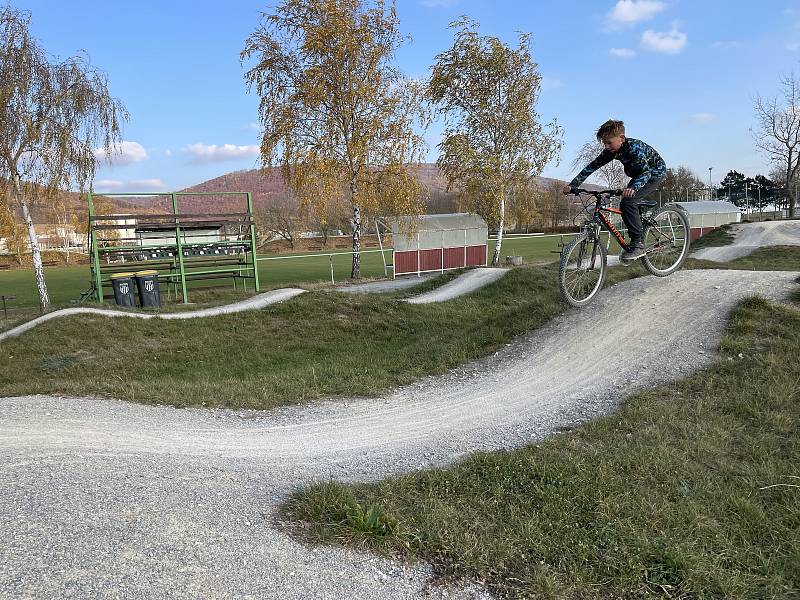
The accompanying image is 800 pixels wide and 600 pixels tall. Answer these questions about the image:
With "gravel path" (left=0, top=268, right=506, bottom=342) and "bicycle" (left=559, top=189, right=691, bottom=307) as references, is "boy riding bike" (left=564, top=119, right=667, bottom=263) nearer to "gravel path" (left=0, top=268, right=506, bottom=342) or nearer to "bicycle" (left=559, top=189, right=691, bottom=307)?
"bicycle" (left=559, top=189, right=691, bottom=307)

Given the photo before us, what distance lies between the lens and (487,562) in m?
2.89

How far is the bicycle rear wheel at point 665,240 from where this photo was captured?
8.22m

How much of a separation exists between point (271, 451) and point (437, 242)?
26.0 metres

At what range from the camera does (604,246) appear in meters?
7.89

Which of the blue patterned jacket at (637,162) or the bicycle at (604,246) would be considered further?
the bicycle at (604,246)

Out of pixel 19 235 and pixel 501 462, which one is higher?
pixel 19 235

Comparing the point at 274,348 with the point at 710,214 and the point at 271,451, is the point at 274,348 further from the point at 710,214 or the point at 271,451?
the point at 710,214

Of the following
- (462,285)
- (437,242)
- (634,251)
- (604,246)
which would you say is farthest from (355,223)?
(634,251)

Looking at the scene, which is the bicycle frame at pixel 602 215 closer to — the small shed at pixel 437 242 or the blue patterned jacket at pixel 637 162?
the blue patterned jacket at pixel 637 162

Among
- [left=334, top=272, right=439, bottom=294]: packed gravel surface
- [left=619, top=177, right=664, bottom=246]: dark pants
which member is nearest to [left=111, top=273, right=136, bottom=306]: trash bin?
[left=334, top=272, right=439, bottom=294]: packed gravel surface

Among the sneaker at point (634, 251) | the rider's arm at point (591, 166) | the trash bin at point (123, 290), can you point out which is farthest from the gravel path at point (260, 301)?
the rider's arm at point (591, 166)

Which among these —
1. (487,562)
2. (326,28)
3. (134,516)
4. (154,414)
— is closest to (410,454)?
(487,562)

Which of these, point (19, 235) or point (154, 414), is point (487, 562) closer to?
point (154, 414)

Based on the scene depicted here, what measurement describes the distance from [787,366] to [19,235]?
22.8 meters
